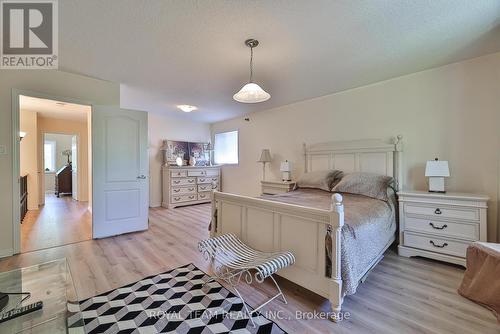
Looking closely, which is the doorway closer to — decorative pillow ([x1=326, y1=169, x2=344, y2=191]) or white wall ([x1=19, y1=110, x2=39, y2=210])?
white wall ([x1=19, y1=110, x2=39, y2=210])

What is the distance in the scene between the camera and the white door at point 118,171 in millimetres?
3252

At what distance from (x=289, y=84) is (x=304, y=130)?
3.77 feet

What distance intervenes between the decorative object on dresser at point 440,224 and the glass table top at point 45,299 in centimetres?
323

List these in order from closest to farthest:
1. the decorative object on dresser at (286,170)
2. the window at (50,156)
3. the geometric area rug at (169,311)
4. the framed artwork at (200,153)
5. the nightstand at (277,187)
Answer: the geometric area rug at (169,311), the nightstand at (277,187), the decorative object on dresser at (286,170), the framed artwork at (200,153), the window at (50,156)

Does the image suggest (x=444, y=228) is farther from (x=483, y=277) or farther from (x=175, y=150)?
(x=175, y=150)

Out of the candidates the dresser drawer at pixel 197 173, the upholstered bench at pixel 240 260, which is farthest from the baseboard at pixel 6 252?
the dresser drawer at pixel 197 173

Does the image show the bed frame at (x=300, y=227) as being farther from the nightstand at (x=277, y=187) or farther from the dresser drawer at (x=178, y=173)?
the dresser drawer at (x=178, y=173)

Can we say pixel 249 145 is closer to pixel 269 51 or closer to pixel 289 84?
pixel 289 84

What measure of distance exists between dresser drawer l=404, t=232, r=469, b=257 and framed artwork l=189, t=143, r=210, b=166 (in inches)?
197

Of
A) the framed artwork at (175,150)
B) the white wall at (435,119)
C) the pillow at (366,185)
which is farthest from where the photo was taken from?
the framed artwork at (175,150)

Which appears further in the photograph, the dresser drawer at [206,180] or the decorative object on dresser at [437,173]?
the dresser drawer at [206,180]

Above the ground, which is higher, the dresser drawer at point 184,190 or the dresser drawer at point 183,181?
the dresser drawer at point 183,181

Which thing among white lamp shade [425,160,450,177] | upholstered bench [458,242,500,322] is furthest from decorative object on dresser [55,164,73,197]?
upholstered bench [458,242,500,322]

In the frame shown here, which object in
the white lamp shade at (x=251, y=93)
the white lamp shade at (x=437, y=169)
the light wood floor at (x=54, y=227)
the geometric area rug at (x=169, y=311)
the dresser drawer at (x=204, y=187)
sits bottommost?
the geometric area rug at (x=169, y=311)
